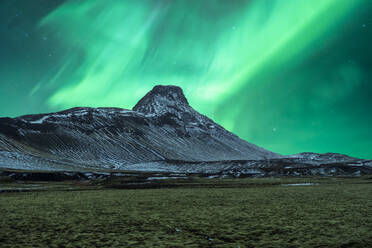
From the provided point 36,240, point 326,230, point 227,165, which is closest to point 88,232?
point 36,240

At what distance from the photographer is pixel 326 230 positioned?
41.3ft

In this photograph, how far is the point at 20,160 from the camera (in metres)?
148

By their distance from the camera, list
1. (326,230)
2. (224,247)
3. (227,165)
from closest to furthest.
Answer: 1. (224,247)
2. (326,230)
3. (227,165)

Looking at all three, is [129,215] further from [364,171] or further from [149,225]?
[364,171]

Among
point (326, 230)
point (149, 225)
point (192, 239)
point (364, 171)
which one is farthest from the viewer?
point (364, 171)

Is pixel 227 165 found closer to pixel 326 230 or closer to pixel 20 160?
pixel 20 160

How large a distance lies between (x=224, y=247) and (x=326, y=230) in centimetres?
539

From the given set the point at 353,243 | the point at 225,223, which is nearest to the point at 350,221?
the point at 353,243

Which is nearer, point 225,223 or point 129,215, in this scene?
point 225,223

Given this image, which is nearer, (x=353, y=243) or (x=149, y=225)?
(x=353, y=243)

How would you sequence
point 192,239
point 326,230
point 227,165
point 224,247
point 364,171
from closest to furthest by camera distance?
point 224,247
point 192,239
point 326,230
point 364,171
point 227,165

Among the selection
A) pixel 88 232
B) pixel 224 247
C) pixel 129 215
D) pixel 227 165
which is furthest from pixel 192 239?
pixel 227 165

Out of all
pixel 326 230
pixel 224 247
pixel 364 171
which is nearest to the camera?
pixel 224 247

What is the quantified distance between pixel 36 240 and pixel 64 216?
671 centimetres
